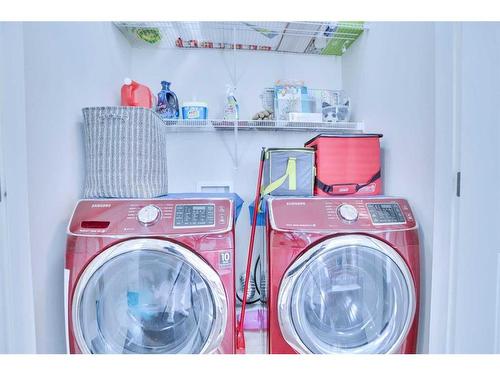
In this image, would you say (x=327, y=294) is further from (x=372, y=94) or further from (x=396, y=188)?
(x=372, y=94)

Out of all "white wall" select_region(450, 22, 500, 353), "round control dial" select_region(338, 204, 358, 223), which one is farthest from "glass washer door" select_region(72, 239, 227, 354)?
"white wall" select_region(450, 22, 500, 353)

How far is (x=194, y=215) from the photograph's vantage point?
3.47 feet

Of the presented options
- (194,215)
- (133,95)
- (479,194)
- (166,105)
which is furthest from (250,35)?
(479,194)

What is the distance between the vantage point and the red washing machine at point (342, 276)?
1.02 m

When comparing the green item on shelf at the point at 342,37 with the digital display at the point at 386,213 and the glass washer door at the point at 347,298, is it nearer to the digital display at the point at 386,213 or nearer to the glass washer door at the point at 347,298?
the digital display at the point at 386,213

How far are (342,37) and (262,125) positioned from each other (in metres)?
0.89

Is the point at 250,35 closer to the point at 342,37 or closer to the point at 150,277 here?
the point at 342,37

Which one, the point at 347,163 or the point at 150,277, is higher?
the point at 347,163

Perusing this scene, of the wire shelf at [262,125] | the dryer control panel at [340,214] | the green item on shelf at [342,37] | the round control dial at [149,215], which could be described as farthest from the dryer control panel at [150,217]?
the green item on shelf at [342,37]

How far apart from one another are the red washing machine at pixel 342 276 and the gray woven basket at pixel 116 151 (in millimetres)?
713

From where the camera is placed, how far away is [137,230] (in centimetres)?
99

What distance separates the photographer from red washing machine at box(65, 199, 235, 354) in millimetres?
965

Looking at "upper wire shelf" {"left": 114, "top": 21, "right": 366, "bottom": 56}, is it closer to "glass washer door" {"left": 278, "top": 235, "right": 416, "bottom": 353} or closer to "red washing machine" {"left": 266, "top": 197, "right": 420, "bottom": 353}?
"red washing machine" {"left": 266, "top": 197, "right": 420, "bottom": 353}
